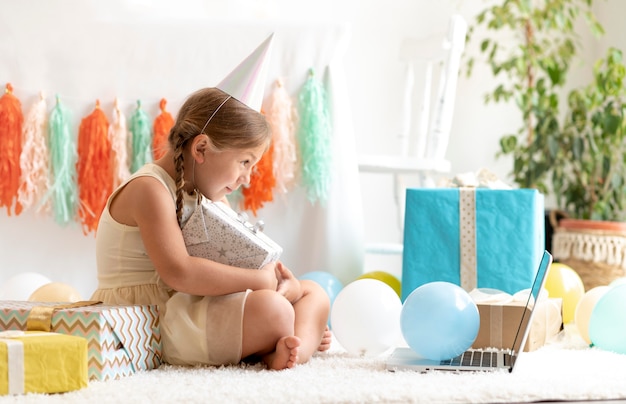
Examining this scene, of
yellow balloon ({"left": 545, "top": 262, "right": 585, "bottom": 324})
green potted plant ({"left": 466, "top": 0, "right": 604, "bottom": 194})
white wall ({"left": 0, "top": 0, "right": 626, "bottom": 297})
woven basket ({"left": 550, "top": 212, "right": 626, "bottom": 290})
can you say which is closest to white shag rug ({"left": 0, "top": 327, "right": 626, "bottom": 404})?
yellow balloon ({"left": 545, "top": 262, "right": 585, "bottom": 324})

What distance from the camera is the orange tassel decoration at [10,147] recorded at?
1905 mm

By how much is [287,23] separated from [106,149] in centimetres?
53

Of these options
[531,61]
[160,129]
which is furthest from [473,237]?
[531,61]

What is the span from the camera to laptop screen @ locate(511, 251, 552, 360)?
1338mm

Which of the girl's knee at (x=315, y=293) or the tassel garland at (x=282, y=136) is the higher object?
the tassel garland at (x=282, y=136)

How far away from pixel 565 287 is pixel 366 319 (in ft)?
2.19

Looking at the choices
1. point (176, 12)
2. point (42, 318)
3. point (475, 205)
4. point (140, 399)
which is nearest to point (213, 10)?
point (176, 12)

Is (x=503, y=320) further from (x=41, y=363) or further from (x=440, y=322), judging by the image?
(x=41, y=363)

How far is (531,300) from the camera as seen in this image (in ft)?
4.89

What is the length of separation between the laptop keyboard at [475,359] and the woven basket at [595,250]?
117cm

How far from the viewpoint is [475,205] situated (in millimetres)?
1853

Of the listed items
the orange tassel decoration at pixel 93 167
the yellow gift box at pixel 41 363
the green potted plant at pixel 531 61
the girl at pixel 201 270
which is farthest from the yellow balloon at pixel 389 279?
the green potted plant at pixel 531 61

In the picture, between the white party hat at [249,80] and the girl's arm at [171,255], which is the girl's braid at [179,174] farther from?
the white party hat at [249,80]

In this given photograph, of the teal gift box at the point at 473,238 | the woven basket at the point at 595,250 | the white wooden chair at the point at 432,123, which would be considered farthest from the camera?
the woven basket at the point at 595,250
